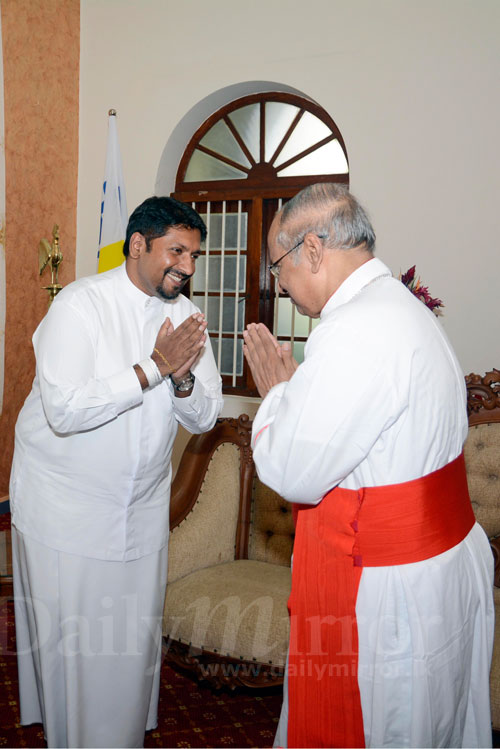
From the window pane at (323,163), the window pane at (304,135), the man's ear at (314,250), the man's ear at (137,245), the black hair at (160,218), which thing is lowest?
the man's ear at (314,250)

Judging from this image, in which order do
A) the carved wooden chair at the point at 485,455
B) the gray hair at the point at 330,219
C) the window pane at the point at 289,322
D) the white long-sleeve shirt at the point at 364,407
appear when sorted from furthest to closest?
the window pane at the point at 289,322 < the carved wooden chair at the point at 485,455 < the gray hair at the point at 330,219 < the white long-sleeve shirt at the point at 364,407

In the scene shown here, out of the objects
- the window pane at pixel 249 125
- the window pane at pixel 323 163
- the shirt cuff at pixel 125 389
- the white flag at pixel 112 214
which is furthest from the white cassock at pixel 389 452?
the window pane at pixel 249 125

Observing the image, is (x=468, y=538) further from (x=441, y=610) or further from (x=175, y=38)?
(x=175, y=38)

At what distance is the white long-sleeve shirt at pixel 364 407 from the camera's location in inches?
49.0

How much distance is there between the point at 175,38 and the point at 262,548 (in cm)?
383

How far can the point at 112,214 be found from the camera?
397 cm

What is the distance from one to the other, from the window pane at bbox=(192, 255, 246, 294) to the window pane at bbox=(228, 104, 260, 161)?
0.78 m

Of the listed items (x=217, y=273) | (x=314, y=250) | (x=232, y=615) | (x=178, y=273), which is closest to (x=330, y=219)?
(x=314, y=250)

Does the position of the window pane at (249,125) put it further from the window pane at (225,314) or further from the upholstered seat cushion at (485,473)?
the upholstered seat cushion at (485,473)

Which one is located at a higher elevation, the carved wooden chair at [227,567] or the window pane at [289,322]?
the window pane at [289,322]

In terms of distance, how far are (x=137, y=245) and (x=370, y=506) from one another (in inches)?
45.5

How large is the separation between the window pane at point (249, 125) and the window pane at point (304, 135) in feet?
0.75

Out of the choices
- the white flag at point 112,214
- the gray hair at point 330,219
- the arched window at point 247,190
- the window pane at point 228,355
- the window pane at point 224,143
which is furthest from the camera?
the window pane at point 228,355

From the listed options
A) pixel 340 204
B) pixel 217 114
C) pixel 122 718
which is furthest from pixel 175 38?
pixel 122 718
